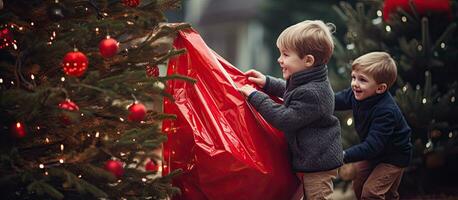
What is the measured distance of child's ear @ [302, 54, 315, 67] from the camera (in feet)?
15.0

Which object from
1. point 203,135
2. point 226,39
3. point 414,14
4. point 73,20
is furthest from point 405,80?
point 226,39

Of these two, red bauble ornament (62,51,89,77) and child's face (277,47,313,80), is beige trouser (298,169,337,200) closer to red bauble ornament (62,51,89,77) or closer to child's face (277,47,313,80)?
child's face (277,47,313,80)

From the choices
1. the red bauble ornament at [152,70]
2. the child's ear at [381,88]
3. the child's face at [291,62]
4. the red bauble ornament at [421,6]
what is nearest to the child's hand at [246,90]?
the child's face at [291,62]

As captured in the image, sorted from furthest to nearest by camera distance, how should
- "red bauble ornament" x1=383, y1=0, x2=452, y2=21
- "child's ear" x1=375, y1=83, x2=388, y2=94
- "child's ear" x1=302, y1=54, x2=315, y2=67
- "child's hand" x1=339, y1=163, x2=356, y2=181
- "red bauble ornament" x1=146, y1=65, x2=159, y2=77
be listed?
1. "red bauble ornament" x1=383, y1=0, x2=452, y2=21
2. "child's hand" x1=339, y1=163, x2=356, y2=181
3. "child's ear" x1=375, y1=83, x2=388, y2=94
4. "child's ear" x1=302, y1=54, x2=315, y2=67
5. "red bauble ornament" x1=146, y1=65, x2=159, y2=77

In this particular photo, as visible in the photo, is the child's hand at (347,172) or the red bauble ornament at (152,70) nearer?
the red bauble ornament at (152,70)

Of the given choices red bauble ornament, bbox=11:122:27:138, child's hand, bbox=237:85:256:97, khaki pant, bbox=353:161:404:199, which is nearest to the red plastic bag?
child's hand, bbox=237:85:256:97

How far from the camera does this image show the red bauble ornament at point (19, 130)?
3.69m

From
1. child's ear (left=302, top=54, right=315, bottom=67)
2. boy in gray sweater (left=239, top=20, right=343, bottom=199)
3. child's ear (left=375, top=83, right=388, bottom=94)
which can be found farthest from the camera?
child's ear (left=375, top=83, right=388, bottom=94)

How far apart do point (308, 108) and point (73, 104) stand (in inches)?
58.4

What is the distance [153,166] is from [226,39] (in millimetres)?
26093

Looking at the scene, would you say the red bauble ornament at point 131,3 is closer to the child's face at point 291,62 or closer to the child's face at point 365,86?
the child's face at point 291,62

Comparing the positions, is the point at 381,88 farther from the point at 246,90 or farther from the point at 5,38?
the point at 5,38

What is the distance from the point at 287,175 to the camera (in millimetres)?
4676

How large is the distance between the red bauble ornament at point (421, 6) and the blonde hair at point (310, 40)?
9.10 ft
